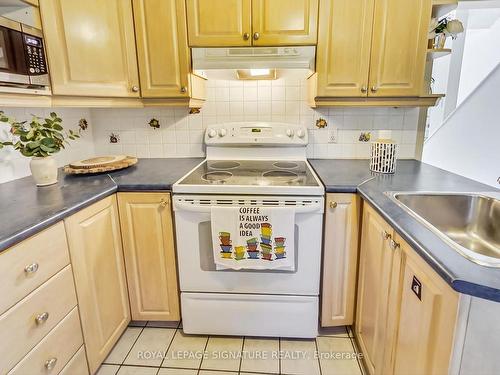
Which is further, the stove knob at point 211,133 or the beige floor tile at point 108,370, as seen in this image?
the stove knob at point 211,133

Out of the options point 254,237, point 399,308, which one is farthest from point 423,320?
point 254,237

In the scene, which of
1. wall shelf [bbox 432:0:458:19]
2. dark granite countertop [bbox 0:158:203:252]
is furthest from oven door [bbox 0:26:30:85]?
wall shelf [bbox 432:0:458:19]

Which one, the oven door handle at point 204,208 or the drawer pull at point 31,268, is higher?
the oven door handle at point 204,208

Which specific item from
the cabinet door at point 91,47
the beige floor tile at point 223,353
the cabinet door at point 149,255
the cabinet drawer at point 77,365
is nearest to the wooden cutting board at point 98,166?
the cabinet door at point 149,255

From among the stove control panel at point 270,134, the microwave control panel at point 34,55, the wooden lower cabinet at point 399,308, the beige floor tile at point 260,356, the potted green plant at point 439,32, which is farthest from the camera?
the stove control panel at point 270,134

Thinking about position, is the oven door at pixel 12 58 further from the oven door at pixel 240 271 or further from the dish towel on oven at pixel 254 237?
the dish towel on oven at pixel 254 237

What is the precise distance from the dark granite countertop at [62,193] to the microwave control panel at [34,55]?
537 millimetres

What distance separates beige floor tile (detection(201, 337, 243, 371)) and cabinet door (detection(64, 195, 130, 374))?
0.51 metres

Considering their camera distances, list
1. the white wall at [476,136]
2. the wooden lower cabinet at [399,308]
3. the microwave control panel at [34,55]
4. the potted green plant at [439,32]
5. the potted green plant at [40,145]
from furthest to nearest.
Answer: the white wall at [476,136] → the potted green plant at [439,32] → the potted green plant at [40,145] → the microwave control panel at [34,55] → the wooden lower cabinet at [399,308]

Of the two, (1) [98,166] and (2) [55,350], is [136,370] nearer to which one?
(2) [55,350]

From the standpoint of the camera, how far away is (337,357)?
156 cm

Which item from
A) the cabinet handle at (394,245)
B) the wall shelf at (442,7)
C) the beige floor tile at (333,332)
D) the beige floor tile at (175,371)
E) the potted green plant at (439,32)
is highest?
the wall shelf at (442,7)

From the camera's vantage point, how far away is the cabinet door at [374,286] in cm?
115

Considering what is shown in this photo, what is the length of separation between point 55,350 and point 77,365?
203 mm
